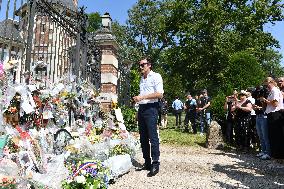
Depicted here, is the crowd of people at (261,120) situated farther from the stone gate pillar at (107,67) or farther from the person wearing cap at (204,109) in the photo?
the stone gate pillar at (107,67)

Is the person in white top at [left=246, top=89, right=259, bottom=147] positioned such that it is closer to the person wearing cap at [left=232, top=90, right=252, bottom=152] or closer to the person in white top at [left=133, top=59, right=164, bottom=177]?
the person wearing cap at [left=232, top=90, right=252, bottom=152]

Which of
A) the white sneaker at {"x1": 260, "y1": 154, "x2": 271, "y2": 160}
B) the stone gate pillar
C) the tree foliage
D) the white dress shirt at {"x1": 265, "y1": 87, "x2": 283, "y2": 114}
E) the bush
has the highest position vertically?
the tree foliage

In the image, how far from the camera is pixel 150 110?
17.3 ft

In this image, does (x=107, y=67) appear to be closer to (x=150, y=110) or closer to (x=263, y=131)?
(x=263, y=131)

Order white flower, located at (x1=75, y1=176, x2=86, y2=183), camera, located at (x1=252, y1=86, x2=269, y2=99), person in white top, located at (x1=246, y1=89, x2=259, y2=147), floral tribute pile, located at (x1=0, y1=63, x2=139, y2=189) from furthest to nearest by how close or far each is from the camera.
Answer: person in white top, located at (x1=246, y1=89, x2=259, y2=147), camera, located at (x1=252, y1=86, x2=269, y2=99), white flower, located at (x1=75, y1=176, x2=86, y2=183), floral tribute pile, located at (x1=0, y1=63, x2=139, y2=189)

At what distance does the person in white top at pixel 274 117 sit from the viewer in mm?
6750

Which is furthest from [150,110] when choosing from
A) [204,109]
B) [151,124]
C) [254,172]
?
[204,109]

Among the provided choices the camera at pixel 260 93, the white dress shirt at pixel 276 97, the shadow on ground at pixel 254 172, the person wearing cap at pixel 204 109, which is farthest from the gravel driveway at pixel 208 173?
the person wearing cap at pixel 204 109

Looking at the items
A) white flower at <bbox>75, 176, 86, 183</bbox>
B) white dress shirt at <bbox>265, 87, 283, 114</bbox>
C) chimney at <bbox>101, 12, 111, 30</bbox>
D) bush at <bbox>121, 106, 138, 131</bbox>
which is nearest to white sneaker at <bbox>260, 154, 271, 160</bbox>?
white dress shirt at <bbox>265, 87, 283, 114</bbox>

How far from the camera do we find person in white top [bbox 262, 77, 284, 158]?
6750mm

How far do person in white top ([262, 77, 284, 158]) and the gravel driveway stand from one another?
311mm

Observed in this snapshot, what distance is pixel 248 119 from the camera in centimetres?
925

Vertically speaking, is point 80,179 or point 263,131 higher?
point 263,131

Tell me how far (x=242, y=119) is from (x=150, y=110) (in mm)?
5022
